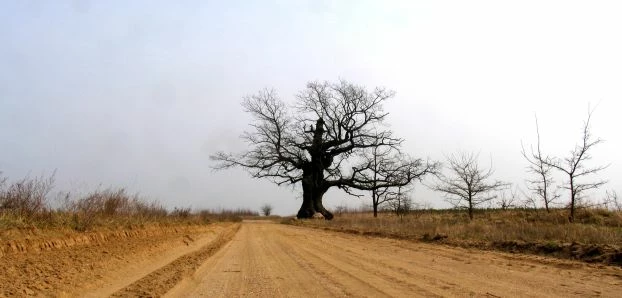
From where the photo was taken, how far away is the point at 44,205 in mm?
11352

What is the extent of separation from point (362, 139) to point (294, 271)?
35.7 metres

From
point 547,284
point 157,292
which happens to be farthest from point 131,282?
point 547,284

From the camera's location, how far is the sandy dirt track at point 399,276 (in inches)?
277

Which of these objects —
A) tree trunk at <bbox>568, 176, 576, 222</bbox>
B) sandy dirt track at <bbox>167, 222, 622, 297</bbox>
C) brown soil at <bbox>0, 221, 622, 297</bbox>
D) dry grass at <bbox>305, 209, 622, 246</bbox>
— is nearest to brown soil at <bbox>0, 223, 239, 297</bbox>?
brown soil at <bbox>0, 221, 622, 297</bbox>

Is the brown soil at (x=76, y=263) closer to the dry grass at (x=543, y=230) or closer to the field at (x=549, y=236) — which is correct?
the field at (x=549, y=236)

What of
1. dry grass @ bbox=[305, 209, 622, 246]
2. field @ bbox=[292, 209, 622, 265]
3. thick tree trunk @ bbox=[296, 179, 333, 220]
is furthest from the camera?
thick tree trunk @ bbox=[296, 179, 333, 220]

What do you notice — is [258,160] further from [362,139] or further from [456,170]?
[456,170]

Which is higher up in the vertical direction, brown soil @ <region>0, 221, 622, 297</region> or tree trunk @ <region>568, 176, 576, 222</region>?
tree trunk @ <region>568, 176, 576, 222</region>

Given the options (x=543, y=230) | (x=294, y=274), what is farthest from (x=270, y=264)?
(x=543, y=230)

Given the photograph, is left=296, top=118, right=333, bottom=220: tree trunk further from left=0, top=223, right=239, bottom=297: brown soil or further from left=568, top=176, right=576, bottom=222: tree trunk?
left=0, top=223, right=239, bottom=297: brown soil

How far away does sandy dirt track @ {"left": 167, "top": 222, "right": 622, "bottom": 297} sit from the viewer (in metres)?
7.03

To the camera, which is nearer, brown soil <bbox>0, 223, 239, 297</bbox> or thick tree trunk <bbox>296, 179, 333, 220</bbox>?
brown soil <bbox>0, 223, 239, 297</bbox>

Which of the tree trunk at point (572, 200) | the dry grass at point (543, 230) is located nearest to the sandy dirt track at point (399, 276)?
the dry grass at point (543, 230)

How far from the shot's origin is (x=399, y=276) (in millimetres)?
8430
